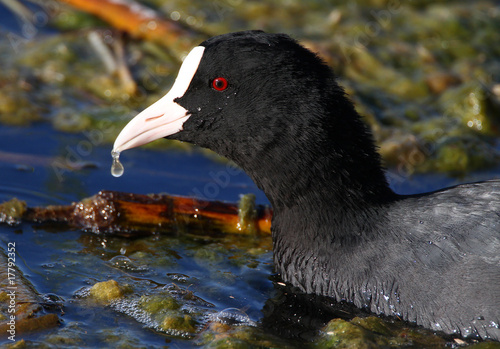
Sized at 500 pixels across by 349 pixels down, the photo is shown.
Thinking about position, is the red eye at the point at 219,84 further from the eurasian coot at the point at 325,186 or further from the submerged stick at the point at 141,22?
the submerged stick at the point at 141,22

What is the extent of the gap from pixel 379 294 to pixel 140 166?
2.35m

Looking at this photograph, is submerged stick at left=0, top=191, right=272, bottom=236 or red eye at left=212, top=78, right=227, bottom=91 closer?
red eye at left=212, top=78, right=227, bottom=91

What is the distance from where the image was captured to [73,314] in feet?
11.7

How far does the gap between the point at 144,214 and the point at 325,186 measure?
4.07ft

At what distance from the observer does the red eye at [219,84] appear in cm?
365

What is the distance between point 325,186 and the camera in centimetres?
366

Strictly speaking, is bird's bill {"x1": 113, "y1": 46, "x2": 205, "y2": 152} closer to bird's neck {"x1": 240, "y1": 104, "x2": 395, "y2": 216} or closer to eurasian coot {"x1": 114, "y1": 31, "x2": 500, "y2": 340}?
eurasian coot {"x1": 114, "y1": 31, "x2": 500, "y2": 340}

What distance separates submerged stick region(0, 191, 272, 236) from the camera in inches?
172

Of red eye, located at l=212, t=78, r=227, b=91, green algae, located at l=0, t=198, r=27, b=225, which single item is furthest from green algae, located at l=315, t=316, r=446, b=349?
green algae, located at l=0, t=198, r=27, b=225

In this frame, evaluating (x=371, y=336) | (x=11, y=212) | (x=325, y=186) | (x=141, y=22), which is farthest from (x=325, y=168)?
(x=141, y=22)

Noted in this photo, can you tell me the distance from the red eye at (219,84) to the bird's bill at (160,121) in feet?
0.43

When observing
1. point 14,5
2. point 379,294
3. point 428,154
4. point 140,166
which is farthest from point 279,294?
point 14,5

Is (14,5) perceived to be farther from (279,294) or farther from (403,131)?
(279,294)

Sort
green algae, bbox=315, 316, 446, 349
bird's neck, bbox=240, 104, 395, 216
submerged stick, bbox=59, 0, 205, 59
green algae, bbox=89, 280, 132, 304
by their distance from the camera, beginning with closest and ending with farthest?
green algae, bbox=315, 316, 446, 349
bird's neck, bbox=240, 104, 395, 216
green algae, bbox=89, 280, 132, 304
submerged stick, bbox=59, 0, 205, 59
